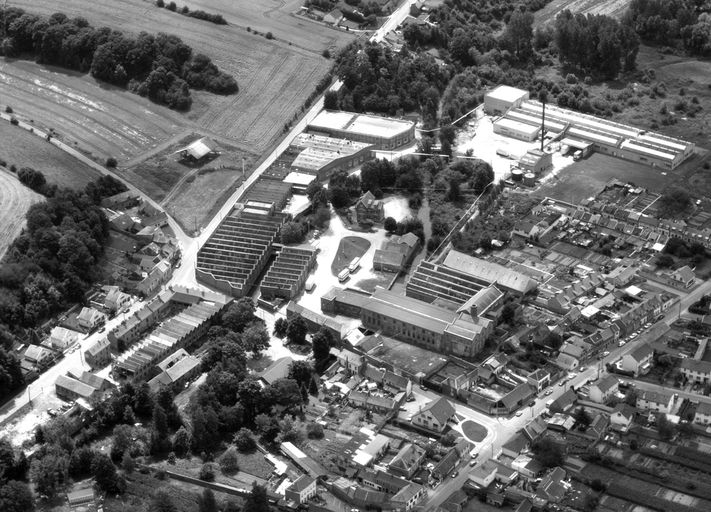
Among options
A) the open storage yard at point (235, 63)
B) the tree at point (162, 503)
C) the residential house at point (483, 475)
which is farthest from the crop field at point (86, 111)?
the residential house at point (483, 475)

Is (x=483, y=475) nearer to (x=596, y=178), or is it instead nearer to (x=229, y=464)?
(x=229, y=464)

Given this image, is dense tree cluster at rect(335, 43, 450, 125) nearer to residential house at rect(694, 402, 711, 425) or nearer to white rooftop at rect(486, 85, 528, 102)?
white rooftop at rect(486, 85, 528, 102)

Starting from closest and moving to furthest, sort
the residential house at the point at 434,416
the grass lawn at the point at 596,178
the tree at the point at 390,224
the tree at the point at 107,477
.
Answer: the tree at the point at 107,477 → the residential house at the point at 434,416 → the tree at the point at 390,224 → the grass lawn at the point at 596,178

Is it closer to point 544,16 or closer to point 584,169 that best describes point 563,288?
point 584,169

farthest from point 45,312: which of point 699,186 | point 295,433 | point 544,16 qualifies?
point 544,16

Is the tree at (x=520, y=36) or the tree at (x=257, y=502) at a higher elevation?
the tree at (x=520, y=36)

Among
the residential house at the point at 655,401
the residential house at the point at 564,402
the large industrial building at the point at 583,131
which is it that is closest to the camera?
the residential house at the point at 655,401

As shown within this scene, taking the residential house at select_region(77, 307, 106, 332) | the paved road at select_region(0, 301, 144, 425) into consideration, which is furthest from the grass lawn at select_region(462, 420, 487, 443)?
the residential house at select_region(77, 307, 106, 332)

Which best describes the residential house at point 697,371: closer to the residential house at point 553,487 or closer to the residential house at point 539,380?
the residential house at point 539,380
